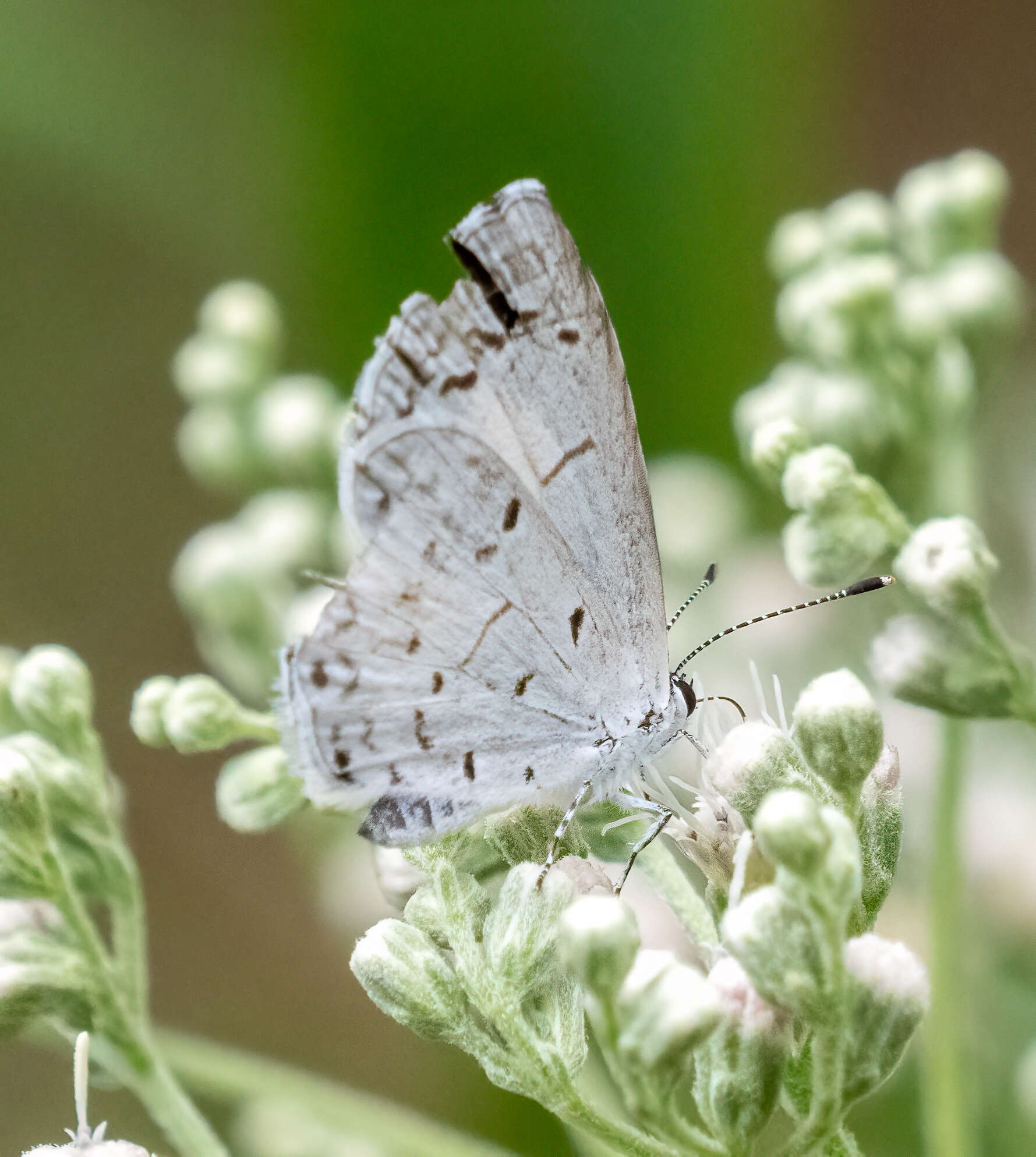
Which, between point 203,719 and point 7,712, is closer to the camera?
point 203,719

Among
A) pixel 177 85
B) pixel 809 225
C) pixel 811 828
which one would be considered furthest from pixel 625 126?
pixel 811 828

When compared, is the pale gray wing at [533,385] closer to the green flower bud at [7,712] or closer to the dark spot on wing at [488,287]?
the dark spot on wing at [488,287]

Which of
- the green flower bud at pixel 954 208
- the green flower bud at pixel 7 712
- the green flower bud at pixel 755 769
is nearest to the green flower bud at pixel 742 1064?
the green flower bud at pixel 755 769

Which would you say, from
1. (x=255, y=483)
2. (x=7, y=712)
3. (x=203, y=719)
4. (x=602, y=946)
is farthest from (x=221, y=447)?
(x=602, y=946)

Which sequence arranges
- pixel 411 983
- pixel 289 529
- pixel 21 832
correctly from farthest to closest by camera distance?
pixel 289 529
pixel 21 832
pixel 411 983

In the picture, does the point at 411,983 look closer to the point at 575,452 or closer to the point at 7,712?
the point at 575,452

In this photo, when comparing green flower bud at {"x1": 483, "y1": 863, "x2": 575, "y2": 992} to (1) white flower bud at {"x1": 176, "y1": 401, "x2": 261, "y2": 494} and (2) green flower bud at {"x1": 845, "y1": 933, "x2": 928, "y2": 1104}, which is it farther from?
(1) white flower bud at {"x1": 176, "y1": 401, "x2": 261, "y2": 494}

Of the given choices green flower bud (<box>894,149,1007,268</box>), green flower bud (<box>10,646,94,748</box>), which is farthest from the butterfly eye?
green flower bud (<box>894,149,1007,268</box>)
